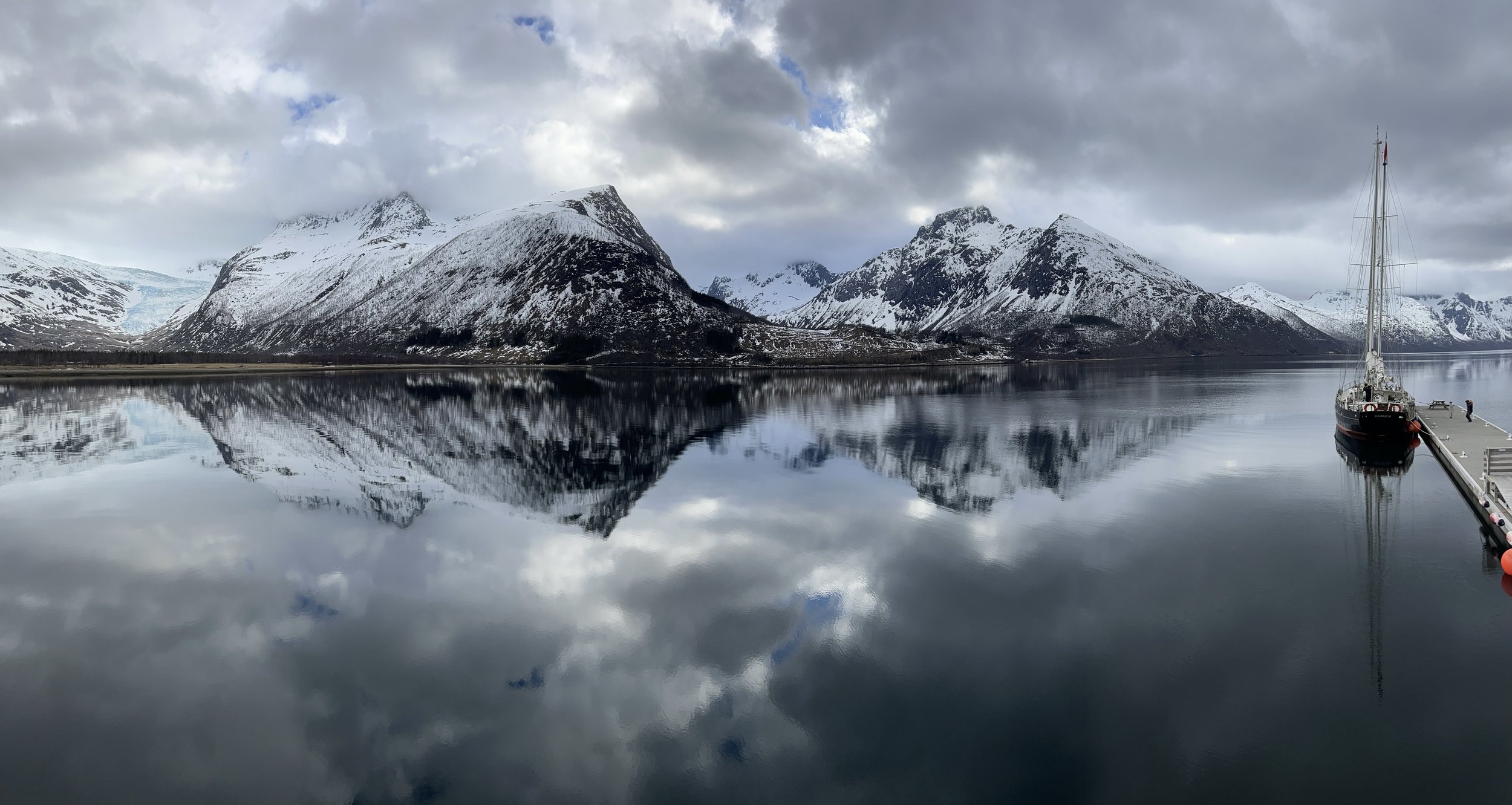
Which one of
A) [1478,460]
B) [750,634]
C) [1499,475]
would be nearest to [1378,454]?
[1478,460]

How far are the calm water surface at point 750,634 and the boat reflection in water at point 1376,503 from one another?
193 mm

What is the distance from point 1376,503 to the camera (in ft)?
113

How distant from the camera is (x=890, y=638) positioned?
18.8 meters

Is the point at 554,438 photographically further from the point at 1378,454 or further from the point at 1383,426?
the point at 1383,426

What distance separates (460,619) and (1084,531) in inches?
888

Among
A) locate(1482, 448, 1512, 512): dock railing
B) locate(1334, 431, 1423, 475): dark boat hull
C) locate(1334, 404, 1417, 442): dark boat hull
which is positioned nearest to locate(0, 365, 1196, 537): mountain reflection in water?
locate(1334, 431, 1423, 475): dark boat hull

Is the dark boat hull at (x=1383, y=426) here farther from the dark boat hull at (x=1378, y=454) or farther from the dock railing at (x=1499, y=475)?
the dock railing at (x=1499, y=475)

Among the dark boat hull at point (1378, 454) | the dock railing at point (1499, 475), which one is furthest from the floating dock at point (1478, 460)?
the dark boat hull at point (1378, 454)

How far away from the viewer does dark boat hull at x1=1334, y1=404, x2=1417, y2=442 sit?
169 feet

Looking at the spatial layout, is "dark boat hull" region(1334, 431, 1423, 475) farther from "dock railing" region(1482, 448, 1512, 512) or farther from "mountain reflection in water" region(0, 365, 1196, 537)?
"mountain reflection in water" region(0, 365, 1196, 537)

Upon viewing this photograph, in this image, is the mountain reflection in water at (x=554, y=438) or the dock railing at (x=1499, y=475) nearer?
the dock railing at (x=1499, y=475)

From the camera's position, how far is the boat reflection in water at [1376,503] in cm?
1911

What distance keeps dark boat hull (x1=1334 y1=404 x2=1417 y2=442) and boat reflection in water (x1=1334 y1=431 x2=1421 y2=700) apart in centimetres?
36

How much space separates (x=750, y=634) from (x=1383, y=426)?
5405cm
